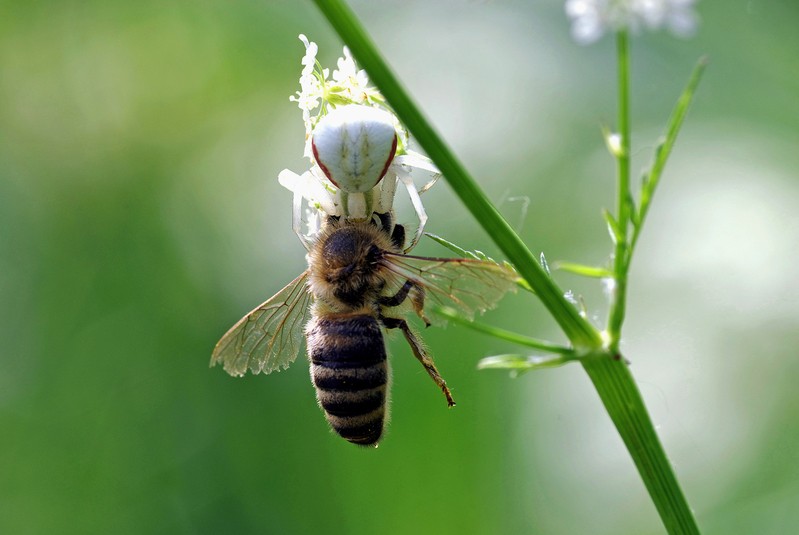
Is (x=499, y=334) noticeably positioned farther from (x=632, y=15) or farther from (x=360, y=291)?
(x=360, y=291)

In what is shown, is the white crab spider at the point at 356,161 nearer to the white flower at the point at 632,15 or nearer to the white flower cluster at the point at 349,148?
the white flower cluster at the point at 349,148

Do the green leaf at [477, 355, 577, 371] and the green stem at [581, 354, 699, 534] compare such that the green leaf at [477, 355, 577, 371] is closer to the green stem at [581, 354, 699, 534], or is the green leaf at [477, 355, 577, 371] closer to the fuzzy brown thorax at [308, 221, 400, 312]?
the green stem at [581, 354, 699, 534]

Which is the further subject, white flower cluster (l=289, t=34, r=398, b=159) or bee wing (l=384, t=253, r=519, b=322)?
Answer: white flower cluster (l=289, t=34, r=398, b=159)

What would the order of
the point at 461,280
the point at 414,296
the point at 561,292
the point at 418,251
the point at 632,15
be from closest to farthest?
the point at 632,15, the point at 561,292, the point at 461,280, the point at 414,296, the point at 418,251

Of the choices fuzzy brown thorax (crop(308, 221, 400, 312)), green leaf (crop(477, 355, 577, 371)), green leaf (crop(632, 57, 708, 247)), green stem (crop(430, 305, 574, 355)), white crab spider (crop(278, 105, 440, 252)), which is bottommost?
green leaf (crop(477, 355, 577, 371))

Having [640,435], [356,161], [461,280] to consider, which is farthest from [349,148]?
[640,435]

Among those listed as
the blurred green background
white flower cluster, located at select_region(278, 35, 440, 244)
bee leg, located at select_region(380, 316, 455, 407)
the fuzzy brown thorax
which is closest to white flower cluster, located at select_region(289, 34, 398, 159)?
white flower cluster, located at select_region(278, 35, 440, 244)
